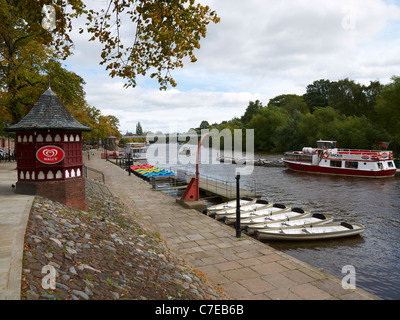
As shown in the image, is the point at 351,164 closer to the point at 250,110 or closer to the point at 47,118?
the point at 47,118

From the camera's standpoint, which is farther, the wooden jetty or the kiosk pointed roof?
the wooden jetty

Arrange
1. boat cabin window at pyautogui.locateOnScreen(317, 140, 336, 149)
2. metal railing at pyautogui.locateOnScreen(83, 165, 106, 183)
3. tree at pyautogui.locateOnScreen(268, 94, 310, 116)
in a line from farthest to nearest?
tree at pyautogui.locateOnScreen(268, 94, 310, 116) → boat cabin window at pyautogui.locateOnScreen(317, 140, 336, 149) → metal railing at pyautogui.locateOnScreen(83, 165, 106, 183)

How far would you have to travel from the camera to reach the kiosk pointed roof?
10695 mm

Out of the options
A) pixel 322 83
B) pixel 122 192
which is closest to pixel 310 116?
pixel 322 83

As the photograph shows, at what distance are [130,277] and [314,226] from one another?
40.3ft

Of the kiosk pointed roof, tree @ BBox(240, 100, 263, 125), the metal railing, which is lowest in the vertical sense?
the metal railing

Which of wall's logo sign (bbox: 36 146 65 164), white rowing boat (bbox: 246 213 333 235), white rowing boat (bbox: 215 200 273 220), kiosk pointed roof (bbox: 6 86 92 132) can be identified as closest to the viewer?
kiosk pointed roof (bbox: 6 86 92 132)

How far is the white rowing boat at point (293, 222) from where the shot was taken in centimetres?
1519

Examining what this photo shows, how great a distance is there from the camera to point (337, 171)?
4097 centimetres

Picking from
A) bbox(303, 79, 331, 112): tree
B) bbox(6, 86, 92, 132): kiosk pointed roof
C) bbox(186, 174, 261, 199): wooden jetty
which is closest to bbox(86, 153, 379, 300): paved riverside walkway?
bbox(6, 86, 92, 132): kiosk pointed roof

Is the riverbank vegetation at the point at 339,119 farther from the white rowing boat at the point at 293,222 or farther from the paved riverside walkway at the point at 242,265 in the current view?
the paved riverside walkway at the point at 242,265

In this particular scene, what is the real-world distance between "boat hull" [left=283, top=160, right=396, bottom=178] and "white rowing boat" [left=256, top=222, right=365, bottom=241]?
86.2 ft

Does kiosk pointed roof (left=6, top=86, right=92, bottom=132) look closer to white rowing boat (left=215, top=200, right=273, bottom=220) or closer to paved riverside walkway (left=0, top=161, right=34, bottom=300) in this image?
paved riverside walkway (left=0, top=161, right=34, bottom=300)

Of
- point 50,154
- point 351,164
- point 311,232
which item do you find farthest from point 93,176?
point 351,164
